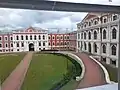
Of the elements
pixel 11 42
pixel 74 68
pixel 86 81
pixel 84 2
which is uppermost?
pixel 84 2

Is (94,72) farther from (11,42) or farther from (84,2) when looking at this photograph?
(84,2)

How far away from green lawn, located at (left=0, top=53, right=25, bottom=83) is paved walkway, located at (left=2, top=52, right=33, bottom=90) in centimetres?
6

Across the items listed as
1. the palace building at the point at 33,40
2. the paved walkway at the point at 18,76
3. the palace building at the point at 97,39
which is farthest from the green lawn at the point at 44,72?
the palace building at the point at 97,39

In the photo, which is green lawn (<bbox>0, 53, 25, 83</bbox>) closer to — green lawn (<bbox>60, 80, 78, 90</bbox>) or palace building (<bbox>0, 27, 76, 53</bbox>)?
palace building (<bbox>0, 27, 76, 53</bbox>)

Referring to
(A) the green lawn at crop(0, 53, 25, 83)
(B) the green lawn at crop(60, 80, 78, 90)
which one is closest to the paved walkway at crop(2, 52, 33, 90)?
(A) the green lawn at crop(0, 53, 25, 83)

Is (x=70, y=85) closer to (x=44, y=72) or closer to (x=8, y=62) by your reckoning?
(x=44, y=72)

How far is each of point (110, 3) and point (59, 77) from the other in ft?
5.54

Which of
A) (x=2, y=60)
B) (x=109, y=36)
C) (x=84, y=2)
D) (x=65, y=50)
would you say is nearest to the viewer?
(x=84, y=2)

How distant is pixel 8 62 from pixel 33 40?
46 cm

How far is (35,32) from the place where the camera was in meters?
2.00

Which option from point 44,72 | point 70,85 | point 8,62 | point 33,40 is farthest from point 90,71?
point 8,62

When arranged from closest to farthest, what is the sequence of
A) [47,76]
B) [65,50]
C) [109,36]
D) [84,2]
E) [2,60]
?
[84,2] < [2,60] < [65,50] < [109,36] < [47,76]

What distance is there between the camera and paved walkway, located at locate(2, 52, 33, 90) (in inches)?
78.2

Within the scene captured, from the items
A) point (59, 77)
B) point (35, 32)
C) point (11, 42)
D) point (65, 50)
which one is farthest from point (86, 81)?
point (11, 42)
